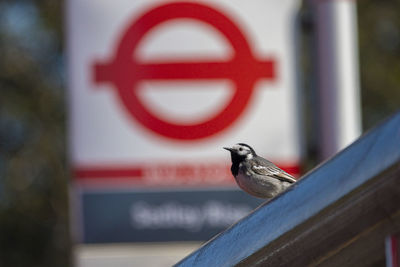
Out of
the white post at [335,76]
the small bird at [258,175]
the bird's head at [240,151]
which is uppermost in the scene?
the white post at [335,76]

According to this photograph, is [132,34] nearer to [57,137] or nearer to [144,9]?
[144,9]

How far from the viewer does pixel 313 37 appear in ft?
19.3

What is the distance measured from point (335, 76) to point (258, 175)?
2.74m

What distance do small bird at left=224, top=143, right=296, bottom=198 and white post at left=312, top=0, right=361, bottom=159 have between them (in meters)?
2.30

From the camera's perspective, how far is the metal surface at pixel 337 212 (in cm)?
154

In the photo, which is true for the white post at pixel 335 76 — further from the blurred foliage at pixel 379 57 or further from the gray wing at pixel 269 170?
the blurred foliage at pixel 379 57

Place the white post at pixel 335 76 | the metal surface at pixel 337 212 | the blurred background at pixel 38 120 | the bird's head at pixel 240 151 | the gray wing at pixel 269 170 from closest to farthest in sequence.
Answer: the metal surface at pixel 337 212 < the gray wing at pixel 269 170 < the bird's head at pixel 240 151 < the white post at pixel 335 76 < the blurred background at pixel 38 120

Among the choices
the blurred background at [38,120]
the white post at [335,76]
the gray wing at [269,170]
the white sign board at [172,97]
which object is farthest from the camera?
the blurred background at [38,120]

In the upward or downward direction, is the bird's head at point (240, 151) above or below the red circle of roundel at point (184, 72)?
below

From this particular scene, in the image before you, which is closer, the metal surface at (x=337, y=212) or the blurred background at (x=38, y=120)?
the metal surface at (x=337, y=212)

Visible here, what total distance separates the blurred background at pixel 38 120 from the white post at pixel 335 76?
1250 cm

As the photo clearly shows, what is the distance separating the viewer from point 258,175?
2990mm

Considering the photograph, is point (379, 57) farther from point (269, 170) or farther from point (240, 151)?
point (269, 170)

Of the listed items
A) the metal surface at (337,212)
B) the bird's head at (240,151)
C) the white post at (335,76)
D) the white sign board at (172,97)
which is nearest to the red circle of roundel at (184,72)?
the white sign board at (172,97)
